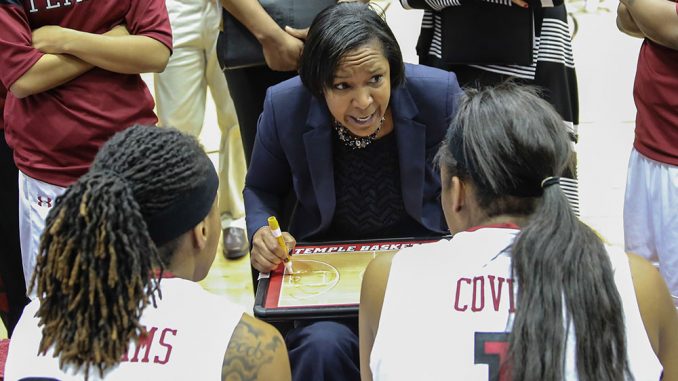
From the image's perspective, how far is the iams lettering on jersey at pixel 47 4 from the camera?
250cm

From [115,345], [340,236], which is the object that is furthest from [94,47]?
[115,345]

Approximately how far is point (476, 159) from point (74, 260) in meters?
0.77

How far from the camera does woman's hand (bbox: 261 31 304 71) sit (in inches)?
117

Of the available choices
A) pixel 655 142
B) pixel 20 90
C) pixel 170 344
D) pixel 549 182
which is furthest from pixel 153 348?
pixel 655 142

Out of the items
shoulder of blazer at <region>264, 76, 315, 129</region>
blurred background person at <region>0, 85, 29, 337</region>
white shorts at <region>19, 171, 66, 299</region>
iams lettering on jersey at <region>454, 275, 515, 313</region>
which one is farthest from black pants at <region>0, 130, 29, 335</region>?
iams lettering on jersey at <region>454, 275, 515, 313</region>

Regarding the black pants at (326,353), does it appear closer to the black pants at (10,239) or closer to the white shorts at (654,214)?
the white shorts at (654,214)

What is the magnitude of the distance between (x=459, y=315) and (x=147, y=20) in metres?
1.58

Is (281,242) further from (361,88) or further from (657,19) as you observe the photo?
(657,19)

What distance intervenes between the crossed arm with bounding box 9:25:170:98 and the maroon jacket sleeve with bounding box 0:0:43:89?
0.8 inches

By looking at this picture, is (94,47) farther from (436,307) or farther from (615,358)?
(615,358)

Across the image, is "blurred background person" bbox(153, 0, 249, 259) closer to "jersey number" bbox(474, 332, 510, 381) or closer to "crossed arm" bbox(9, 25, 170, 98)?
"crossed arm" bbox(9, 25, 170, 98)

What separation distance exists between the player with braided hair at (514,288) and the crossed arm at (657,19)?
3.12ft

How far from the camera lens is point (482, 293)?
1555 mm

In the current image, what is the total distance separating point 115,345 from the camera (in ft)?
4.87
